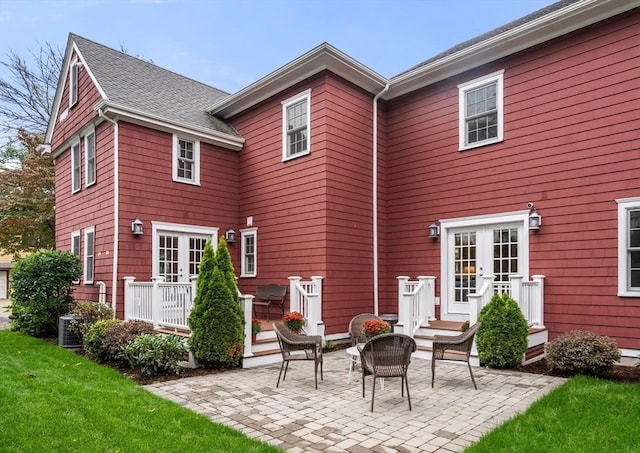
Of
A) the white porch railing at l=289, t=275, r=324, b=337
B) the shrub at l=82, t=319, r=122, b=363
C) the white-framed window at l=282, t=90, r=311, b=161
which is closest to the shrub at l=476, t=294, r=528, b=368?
the white porch railing at l=289, t=275, r=324, b=337

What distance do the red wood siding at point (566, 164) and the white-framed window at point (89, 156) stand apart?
809 cm

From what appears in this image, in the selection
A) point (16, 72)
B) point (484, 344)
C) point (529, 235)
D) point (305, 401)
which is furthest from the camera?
point (16, 72)

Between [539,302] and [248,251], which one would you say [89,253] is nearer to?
[248,251]

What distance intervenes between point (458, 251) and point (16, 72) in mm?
20486

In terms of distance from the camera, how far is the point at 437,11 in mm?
19891

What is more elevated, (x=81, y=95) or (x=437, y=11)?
(x=437, y=11)

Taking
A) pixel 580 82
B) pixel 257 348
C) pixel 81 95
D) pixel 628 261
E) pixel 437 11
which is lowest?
pixel 257 348

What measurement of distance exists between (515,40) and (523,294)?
4.59 m

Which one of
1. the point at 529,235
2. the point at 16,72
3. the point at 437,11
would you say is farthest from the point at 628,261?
the point at 16,72

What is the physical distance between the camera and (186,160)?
10570 millimetres

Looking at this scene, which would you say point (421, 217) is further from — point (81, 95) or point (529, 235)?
point (81, 95)

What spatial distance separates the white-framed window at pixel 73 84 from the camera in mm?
11623

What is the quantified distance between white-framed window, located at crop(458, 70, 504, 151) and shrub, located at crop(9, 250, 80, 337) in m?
8.88

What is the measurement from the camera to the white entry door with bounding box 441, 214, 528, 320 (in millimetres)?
8141
